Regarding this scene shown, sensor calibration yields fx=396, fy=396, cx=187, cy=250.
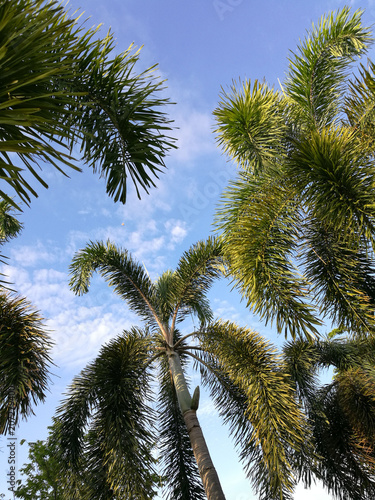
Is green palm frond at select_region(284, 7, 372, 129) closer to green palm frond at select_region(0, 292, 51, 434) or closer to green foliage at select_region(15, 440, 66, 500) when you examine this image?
green palm frond at select_region(0, 292, 51, 434)

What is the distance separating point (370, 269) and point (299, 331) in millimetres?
2201

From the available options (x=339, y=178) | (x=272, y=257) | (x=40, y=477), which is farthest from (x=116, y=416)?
(x=40, y=477)

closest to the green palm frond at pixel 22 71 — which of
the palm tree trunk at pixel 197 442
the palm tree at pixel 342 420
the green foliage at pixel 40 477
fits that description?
the palm tree trunk at pixel 197 442

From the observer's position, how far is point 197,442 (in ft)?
24.1

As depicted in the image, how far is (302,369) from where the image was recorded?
34.4 feet

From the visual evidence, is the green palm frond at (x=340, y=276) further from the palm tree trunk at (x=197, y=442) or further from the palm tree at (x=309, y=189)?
the palm tree trunk at (x=197, y=442)

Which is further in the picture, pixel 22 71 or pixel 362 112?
pixel 362 112

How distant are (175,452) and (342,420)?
430 centimetres

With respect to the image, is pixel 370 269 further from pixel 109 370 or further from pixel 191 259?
pixel 109 370

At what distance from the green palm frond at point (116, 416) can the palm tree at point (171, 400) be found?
17mm

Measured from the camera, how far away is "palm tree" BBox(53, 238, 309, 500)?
6.24 meters

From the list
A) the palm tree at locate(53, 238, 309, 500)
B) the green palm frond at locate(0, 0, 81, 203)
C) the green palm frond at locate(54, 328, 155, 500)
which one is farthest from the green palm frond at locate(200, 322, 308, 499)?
the green palm frond at locate(0, 0, 81, 203)

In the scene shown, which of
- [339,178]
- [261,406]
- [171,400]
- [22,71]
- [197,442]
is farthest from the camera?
[171,400]

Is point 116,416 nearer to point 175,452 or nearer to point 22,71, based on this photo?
point 175,452
